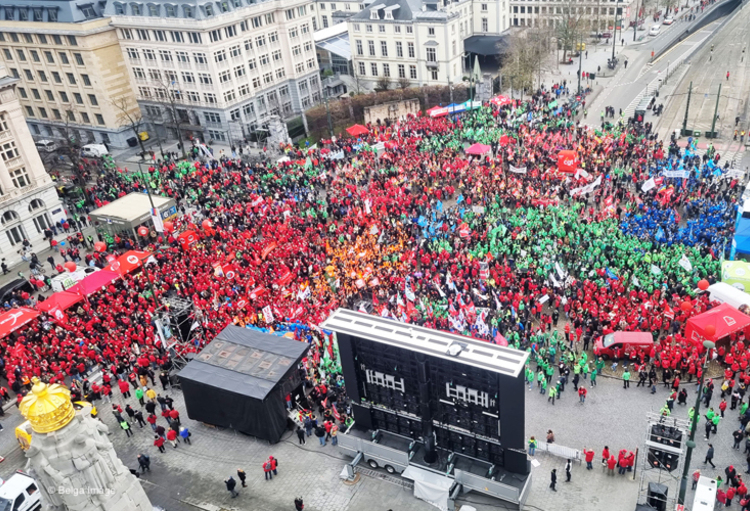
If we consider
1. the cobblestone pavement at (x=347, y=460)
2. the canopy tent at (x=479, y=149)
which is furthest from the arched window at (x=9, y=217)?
the canopy tent at (x=479, y=149)

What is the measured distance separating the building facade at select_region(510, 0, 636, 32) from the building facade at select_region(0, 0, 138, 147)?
48.8 meters

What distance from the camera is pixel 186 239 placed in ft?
122

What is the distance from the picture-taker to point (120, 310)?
104 ft

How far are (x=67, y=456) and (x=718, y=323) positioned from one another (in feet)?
78.0

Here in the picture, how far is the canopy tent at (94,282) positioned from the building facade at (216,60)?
26.3 m

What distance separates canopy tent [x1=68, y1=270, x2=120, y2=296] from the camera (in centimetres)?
3300

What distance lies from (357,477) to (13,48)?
60898 mm

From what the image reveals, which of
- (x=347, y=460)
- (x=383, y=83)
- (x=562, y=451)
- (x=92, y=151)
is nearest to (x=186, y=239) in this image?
(x=347, y=460)

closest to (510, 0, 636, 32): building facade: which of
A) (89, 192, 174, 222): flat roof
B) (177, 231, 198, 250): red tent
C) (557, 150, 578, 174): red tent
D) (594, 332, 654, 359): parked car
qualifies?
(557, 150, 578, 174): red tent

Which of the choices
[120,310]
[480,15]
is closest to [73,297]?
[120,310]

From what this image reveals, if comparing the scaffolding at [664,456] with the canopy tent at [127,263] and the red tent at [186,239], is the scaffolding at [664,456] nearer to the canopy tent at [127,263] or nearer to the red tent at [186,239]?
the red tent at [186,239]

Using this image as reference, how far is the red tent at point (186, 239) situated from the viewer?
1456 inches

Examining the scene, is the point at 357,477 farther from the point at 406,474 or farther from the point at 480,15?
the point at 480,15

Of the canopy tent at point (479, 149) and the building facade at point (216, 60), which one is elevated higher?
the building facade at point (216, 60)
